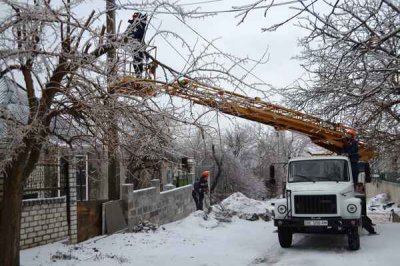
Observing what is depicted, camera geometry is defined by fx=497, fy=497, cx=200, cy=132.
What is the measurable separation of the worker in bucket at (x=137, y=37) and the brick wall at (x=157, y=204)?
304 inches

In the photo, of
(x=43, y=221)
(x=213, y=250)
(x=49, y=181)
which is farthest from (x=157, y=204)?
(x=43, y=221)

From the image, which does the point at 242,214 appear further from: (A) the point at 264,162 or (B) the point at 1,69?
(A) the point at 264,162

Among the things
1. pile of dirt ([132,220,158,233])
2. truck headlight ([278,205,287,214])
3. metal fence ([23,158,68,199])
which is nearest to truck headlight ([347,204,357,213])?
truck headlight ([278,205,287,214])

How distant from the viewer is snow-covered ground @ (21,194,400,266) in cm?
984

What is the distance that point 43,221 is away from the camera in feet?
36.2

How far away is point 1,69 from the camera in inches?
264

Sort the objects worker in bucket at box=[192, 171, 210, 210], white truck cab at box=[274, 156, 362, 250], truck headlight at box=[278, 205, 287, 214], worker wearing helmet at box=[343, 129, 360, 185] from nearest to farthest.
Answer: white truck cab at box=[274, 156, 362, 250] → truck headlight at box=[278, 205, 287, 214] → worker wearing helmet at box=[343, 129, 360, 185] → worker in bucket at box=[192, 171, 210, 210]

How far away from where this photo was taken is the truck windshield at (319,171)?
1280 cm

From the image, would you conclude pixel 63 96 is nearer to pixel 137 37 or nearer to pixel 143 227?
pixel 137 37

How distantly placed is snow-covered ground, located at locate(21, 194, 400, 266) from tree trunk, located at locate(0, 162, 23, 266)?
1416mm

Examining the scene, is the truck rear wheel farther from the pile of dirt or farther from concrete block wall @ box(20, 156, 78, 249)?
concrete block wall @ box(20, 156, 78, 249)

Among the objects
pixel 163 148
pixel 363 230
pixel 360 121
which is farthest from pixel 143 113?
pixel 363 230

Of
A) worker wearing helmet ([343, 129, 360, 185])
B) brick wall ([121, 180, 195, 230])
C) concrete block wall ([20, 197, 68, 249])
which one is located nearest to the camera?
concrete block wall ([20, 197, 68, 249])

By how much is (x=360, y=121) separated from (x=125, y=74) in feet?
21.2
